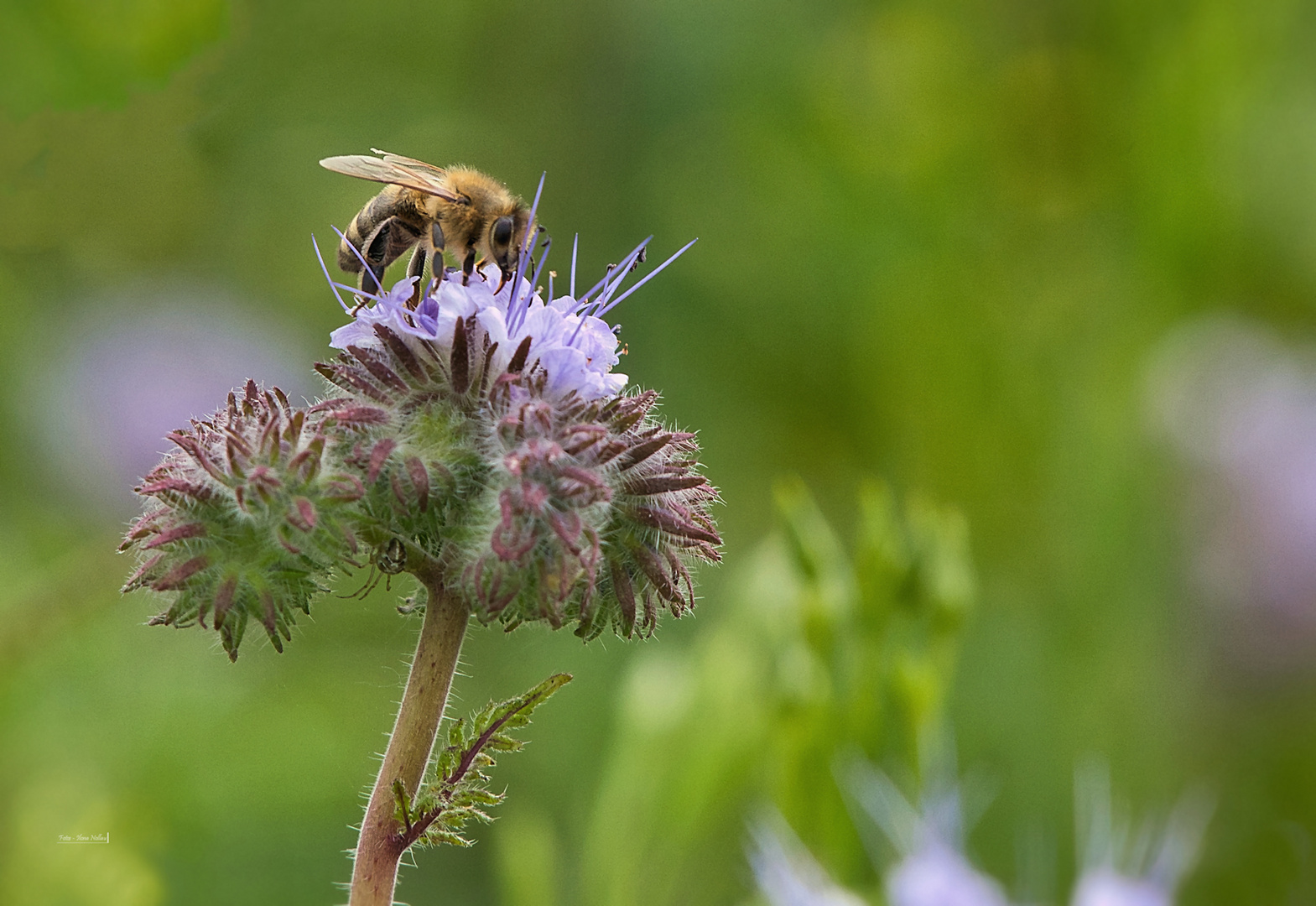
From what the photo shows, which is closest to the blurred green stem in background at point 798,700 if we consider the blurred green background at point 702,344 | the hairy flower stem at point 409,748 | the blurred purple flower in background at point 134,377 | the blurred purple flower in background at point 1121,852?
the blurred green background at point 702,344

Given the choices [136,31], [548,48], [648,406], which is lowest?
[648,406]

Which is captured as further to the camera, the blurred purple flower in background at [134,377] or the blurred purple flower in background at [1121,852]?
the blurred purple flower in background at [134,377]

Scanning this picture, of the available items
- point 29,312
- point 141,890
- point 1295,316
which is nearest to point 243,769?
point 141,890

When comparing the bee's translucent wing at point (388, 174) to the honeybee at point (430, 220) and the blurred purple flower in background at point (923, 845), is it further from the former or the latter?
the blurred purple flower in background at point (923, 845)

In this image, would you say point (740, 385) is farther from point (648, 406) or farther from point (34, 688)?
point (648, 406)

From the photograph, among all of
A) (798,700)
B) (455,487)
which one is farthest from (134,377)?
(455,487)

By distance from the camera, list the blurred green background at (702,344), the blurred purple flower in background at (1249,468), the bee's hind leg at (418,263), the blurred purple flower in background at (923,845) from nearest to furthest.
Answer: the blurred purple flower in background at (923,845)
the bee's hind leg at (418,263)
the blurred green background at (702,344)
the blurred purple flower in background at (1249,468)

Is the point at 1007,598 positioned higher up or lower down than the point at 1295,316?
lower down
